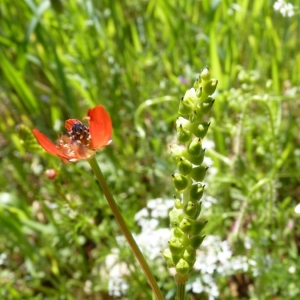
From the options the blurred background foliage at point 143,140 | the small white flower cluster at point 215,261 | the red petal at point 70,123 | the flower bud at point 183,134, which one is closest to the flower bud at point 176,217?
the flower bud at point 183,134

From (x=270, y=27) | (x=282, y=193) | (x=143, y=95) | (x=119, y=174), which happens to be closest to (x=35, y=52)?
(x=143, y=95)

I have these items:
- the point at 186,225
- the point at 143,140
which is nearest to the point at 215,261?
the point at 143,140

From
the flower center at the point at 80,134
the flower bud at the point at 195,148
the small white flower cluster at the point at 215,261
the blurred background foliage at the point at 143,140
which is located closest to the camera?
the flower bud at the point at 195,148

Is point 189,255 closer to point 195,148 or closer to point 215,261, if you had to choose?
point 195,148

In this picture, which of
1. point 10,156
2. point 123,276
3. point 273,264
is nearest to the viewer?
point 273,264

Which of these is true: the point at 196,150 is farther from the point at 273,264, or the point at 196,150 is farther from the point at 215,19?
the point at 215,19

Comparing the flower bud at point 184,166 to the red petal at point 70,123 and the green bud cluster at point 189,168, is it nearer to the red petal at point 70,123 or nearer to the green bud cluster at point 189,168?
the green bud cluster at point 189,168
